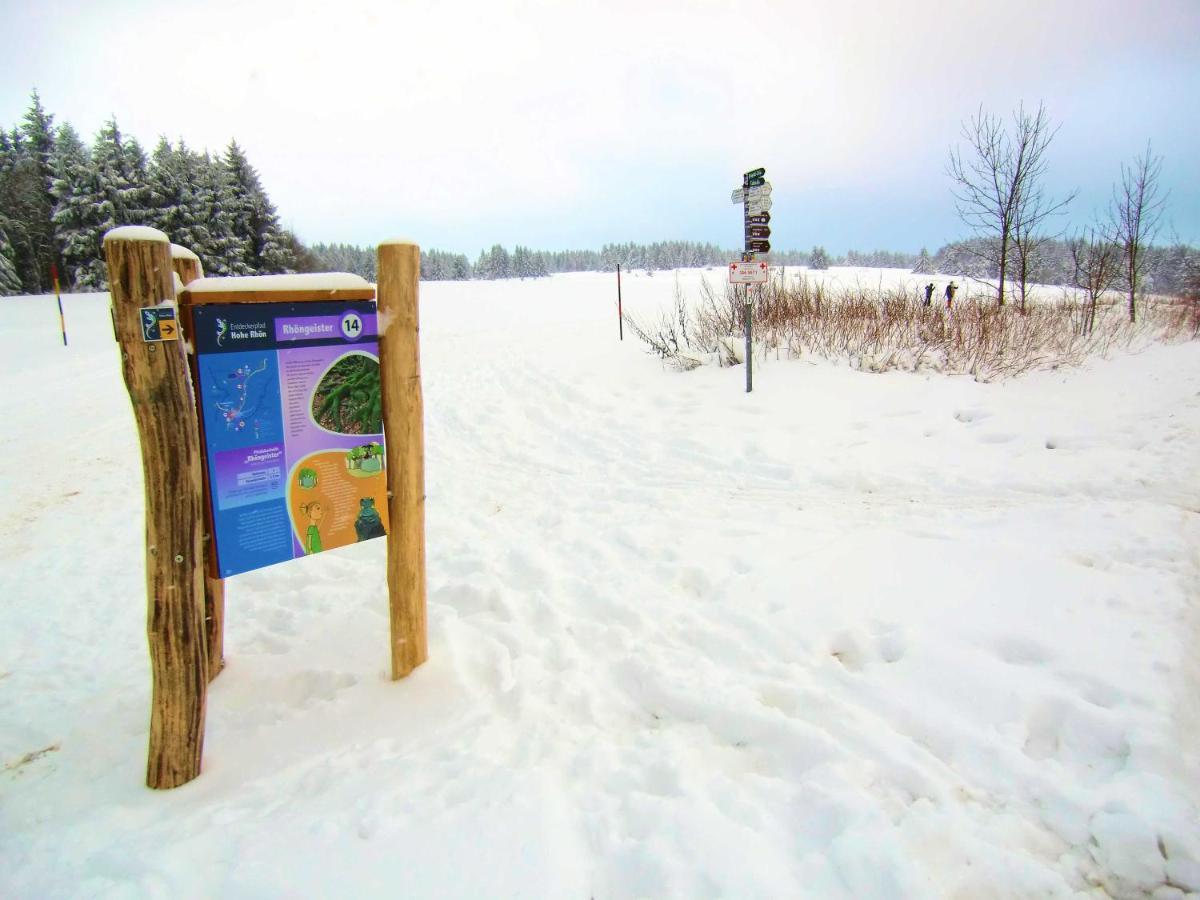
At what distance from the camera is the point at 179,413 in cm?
237

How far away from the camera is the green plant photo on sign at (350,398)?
9.04 feet

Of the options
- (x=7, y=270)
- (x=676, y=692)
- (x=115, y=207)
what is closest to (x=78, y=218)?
(x=115, y=207)

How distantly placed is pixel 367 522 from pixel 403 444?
420 mm

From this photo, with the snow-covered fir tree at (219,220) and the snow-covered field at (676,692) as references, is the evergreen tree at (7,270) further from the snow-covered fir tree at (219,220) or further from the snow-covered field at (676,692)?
the snow-covered field at (676,692)

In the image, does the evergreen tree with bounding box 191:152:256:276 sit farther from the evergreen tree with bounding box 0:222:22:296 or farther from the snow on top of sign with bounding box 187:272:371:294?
the snow on top of sign with bounding box 187:272:371:294

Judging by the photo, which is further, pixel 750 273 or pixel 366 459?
pixel 750 273

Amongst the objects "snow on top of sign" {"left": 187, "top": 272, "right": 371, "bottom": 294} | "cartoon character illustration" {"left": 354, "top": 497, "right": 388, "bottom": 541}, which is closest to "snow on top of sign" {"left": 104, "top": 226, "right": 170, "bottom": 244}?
"snow on top of sign" {"left": 187, "top": 272, "right": 371, "bottom": 294}

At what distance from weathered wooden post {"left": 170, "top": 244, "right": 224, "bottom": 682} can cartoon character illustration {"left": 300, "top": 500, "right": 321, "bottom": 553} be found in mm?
361

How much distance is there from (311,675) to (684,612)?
2.13m

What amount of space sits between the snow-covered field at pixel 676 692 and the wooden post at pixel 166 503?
0.93ft

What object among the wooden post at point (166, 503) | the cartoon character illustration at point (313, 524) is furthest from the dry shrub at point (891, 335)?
the wooden post at point (166, 503)

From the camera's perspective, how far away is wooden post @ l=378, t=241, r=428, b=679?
9.27ft

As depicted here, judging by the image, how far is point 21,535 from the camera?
4.98m

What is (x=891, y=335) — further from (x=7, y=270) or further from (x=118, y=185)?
(x=7, y=270)
